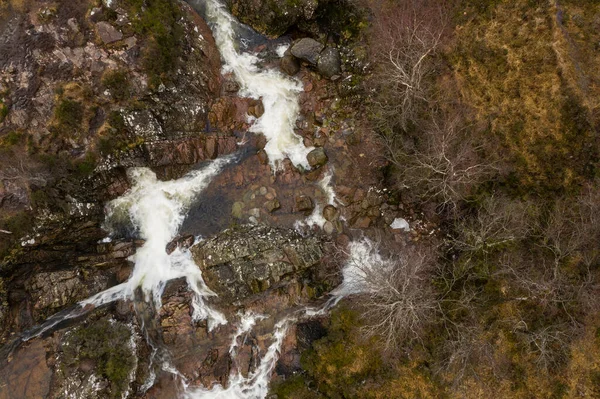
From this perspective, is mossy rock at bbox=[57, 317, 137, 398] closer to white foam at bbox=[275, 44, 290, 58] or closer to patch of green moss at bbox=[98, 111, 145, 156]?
patch of green moss at bbox=[98, 111, 145, 156]

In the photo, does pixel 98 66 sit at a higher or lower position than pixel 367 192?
higher

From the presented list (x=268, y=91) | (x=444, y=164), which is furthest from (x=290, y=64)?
(x=444, y=164)

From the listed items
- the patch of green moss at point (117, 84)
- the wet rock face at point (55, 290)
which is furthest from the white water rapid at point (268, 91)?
the wet rock face at point (55, 290)

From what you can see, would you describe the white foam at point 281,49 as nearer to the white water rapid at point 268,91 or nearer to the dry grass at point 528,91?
the white water rapid at point 268,91

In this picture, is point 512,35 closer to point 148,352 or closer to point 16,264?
point 148,352

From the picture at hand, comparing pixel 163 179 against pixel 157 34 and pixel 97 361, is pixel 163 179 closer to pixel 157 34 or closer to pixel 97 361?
pixel 157 34

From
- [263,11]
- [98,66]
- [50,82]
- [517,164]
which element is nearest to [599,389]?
[517,164]
